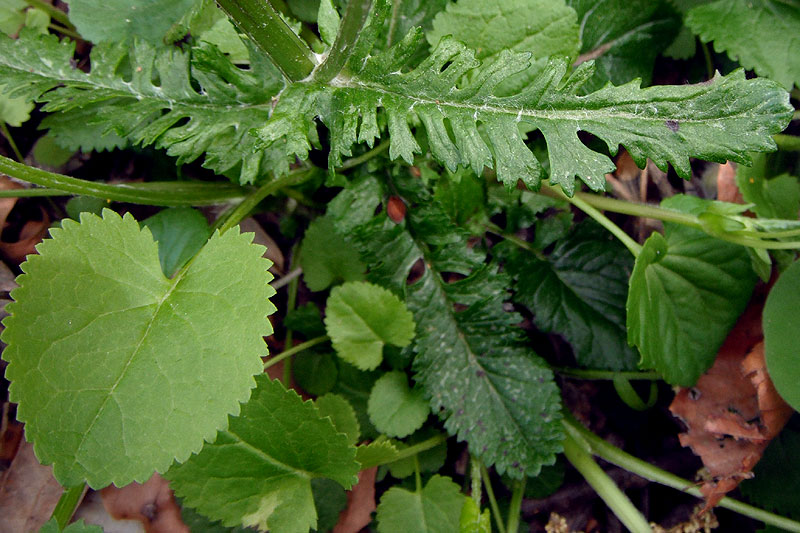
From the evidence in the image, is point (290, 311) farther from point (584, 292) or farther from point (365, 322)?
point (584, 292)

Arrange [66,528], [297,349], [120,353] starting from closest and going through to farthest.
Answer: [120,353] < [66,528] < [297,349]

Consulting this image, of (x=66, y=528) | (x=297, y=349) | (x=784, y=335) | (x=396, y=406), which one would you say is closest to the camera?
(x=66, y=528)

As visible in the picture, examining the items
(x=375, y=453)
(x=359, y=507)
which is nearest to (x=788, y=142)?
(x=375, y=453)

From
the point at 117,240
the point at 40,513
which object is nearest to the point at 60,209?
the point at 117,240

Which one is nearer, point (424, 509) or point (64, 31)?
point (424, 509)

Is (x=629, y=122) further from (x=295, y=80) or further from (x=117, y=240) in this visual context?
(x=117, y=240)

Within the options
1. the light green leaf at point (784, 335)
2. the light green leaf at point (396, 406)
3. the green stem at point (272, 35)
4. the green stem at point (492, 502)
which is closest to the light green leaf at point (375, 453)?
the light green leaf at point (396, 406)
